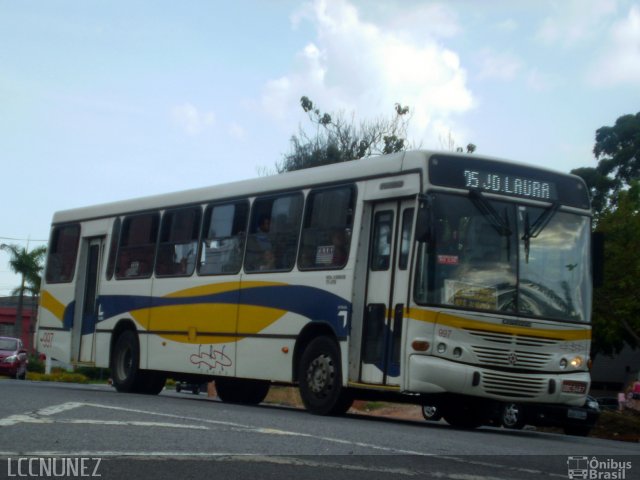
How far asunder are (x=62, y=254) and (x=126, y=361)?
10.1 feet

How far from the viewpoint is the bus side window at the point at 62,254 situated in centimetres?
2152

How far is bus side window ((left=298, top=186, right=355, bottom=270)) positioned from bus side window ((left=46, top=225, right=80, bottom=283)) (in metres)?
7.14

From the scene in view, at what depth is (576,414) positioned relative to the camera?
21.2 m

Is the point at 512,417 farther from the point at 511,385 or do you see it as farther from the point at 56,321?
the point at 56,321

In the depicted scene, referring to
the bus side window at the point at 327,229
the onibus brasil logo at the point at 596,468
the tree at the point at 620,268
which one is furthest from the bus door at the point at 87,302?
the tree at the point at 620,268

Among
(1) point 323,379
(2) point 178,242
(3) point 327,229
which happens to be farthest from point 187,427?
(2) point 178,242

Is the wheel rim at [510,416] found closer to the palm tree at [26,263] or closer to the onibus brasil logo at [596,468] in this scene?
the onibus brasil logo at [596,468]

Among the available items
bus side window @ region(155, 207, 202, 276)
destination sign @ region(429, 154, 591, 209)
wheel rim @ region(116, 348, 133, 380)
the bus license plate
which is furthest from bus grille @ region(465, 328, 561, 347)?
wheel rim @ region(116, 348, 133, 380)

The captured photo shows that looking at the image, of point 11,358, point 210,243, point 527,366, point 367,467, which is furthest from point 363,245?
point 11,358

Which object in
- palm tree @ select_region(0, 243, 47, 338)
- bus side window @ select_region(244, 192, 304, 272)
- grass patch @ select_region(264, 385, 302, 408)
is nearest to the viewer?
bus side window @ select_region(244, 192, 304, 272)

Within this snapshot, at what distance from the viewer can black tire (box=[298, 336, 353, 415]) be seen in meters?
14.7

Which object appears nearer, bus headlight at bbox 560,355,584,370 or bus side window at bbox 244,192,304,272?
bus headlight at bbox 560,355,584,370

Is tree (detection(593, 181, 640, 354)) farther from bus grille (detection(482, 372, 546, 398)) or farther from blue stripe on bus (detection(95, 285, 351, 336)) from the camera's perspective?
bus grille (detection(482, 372, 546, 398))

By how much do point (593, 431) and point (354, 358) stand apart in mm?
9795
